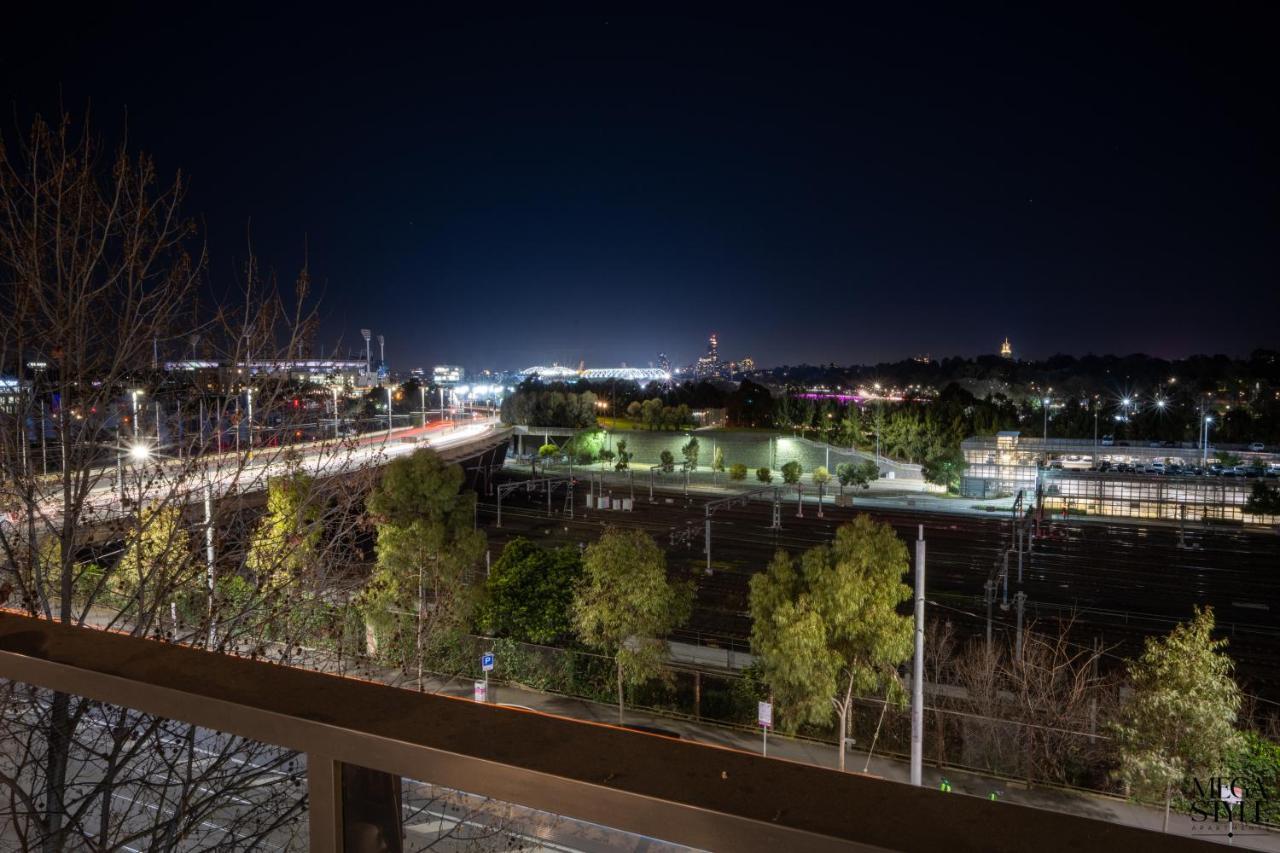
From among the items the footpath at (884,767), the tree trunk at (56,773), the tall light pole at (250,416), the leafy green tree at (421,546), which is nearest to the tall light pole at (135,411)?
the tall light pole at (250,416)

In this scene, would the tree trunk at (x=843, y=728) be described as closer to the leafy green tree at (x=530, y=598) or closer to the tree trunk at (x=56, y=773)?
the leafy green tree at (x=530, y=598)

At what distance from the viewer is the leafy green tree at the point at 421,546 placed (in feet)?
42.6

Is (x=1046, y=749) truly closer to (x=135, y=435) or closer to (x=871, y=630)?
(x=871, y=630)

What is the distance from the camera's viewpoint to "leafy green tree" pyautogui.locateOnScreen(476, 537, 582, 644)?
1490 centimetres

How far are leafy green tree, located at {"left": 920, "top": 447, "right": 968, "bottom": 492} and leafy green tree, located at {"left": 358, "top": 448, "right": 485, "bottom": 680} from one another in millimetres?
28254

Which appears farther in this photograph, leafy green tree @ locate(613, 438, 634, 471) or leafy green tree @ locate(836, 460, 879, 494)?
leafy green tree @ locate(613, 438, 634, 471)

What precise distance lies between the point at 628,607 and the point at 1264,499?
2746cm

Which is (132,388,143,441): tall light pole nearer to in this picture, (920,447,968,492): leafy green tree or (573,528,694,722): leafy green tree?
(573,528,694,722): leafy green tree

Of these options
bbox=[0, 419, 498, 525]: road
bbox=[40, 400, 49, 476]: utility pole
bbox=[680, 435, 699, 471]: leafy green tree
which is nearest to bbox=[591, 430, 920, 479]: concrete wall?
bbox=[680, 435, 699, 471]: leafy green tree

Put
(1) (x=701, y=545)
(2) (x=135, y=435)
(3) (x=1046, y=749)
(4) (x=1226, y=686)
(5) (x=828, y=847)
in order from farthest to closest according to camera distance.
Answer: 1. (1) (x=701, y=545)
2. (3) (x=1046, y=749)
3. (4) (x=1226, y=686)
4. (2) (x=135, y=435)
5. (5) (x=828, y=847)

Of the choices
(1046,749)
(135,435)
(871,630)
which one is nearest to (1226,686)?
(1046,749)

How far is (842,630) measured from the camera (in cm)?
1139

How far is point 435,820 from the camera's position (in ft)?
3.57

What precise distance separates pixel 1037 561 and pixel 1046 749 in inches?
608
